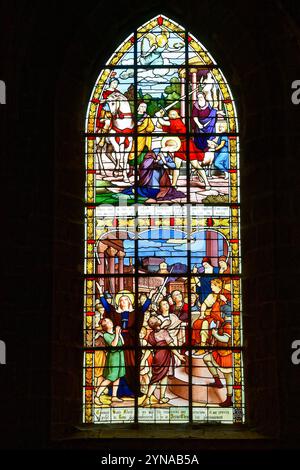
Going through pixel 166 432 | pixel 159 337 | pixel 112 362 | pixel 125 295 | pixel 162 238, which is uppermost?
pixel 162 238

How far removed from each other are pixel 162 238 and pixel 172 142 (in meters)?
1.06

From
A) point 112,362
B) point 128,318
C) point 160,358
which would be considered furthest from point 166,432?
point 128,318

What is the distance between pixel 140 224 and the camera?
18031 mm

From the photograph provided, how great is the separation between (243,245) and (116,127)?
72.4 inches

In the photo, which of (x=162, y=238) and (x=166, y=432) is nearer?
(x=166, y=432)

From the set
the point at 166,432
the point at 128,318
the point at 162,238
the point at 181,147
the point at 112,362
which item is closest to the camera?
the point at 166,432

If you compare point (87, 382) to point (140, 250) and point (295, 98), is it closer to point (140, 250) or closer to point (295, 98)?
point (140, 250)

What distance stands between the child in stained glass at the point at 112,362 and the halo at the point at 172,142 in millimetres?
1922

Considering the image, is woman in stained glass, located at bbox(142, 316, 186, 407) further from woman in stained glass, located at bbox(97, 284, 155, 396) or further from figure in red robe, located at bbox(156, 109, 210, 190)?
figure in red robe, located at bbox(156, 109, 210, 190)

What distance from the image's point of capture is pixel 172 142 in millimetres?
18391

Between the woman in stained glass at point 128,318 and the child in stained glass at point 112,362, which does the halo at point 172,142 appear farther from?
the child in stained glass at point 112,362

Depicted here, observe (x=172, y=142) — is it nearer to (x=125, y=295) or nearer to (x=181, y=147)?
(x=181, y=147)
